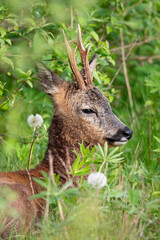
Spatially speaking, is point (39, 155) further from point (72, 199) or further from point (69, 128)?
→ point (72, 199)

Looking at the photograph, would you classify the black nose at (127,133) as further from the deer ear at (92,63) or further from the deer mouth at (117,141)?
the deer ear at (92,63)

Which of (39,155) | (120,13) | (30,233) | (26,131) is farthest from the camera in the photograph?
(120,13)

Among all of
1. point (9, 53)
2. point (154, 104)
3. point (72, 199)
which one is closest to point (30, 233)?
point (72, 199)

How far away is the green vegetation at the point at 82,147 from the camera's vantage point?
10.0 ft

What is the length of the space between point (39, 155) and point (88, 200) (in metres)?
2.25


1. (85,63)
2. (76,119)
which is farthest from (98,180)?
(85,63)

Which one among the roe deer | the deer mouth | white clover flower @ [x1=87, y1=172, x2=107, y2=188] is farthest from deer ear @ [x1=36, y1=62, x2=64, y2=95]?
white clover flower @ [x1=87, y1=172, x2=107, y2=188]

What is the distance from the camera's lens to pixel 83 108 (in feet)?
14.5

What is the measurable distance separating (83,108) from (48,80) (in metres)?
0.46

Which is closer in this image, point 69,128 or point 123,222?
point 123,222

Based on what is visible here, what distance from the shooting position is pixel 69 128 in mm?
4375

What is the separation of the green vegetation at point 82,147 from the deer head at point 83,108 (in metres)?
0.19

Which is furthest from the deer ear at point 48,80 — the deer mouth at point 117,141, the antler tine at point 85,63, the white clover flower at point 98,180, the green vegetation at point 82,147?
the white clover flower at point 98,180

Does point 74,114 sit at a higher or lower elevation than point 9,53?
lower
